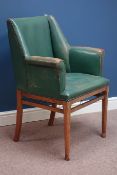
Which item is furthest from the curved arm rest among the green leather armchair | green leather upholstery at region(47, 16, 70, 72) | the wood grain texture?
green leather upholstery at region(47, 16, 70, 72)

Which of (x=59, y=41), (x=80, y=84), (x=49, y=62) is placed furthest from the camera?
(x=59, y=41)

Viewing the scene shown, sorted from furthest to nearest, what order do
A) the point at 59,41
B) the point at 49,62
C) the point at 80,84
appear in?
the point at 59,41
the point at 80,84
the point at 49,62

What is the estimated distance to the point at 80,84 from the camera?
2041mm

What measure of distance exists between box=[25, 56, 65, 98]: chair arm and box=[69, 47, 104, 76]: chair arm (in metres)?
0.45

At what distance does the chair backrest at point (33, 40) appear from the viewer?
2025 mm

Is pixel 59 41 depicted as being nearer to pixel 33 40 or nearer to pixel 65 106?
pixel 33 40

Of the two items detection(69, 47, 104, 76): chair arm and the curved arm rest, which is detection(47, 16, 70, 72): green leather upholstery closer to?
detection(69, 47, 104, 76): chair arm

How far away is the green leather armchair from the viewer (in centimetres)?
191

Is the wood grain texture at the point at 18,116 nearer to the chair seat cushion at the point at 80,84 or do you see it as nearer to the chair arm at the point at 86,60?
the chair seat cushion at the point at 80,84

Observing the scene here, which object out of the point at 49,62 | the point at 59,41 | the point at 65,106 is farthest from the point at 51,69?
the point at 59,41

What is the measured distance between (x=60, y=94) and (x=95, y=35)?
3.36 feet

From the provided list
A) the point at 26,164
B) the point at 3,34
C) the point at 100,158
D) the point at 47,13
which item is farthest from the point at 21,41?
the point at 100,158

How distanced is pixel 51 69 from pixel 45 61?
0.06 meters

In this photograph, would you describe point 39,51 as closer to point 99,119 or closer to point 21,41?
point 21,41
